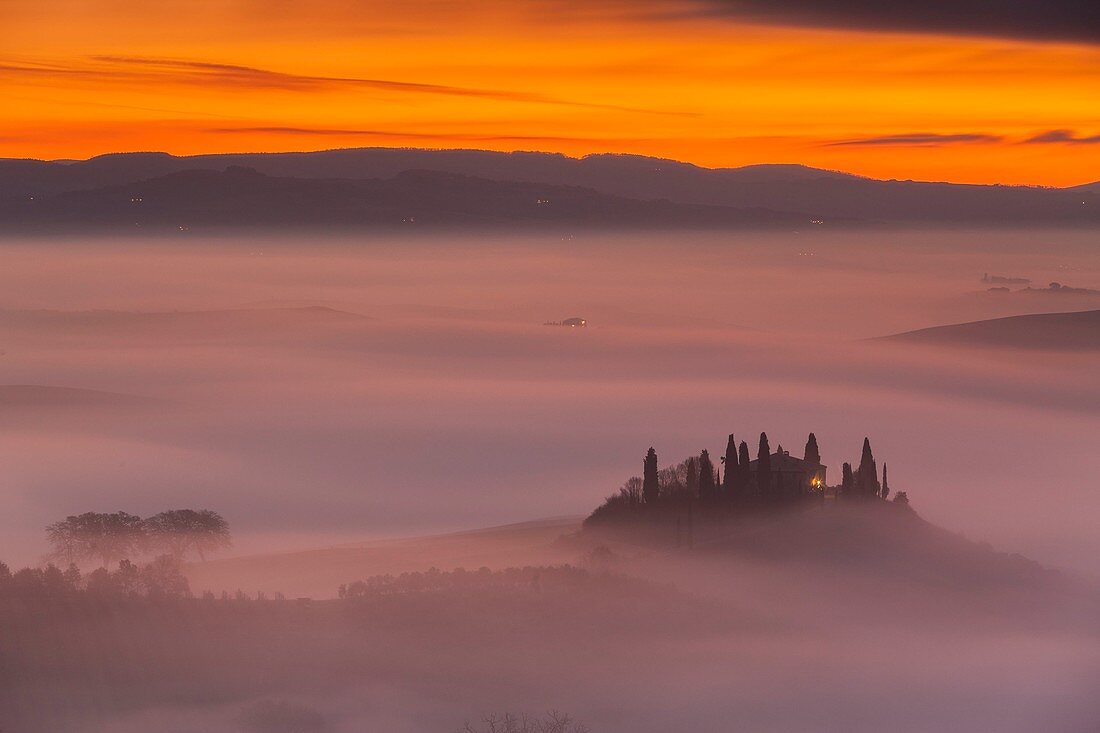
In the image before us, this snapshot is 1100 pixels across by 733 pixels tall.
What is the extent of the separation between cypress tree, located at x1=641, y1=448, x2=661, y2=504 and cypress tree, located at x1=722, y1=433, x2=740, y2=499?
5.00 meters

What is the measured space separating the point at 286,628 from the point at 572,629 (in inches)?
671

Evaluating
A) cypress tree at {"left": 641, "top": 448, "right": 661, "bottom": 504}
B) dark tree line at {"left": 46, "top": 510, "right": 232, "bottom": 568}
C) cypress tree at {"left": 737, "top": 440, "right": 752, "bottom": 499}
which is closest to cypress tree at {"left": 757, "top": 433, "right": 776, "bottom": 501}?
cypress tree at {"left": 737, "top": 440, "right": 752, "bottom": 499}

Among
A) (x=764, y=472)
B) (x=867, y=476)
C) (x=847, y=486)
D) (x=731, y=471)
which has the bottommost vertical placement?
(x=847, y=486)

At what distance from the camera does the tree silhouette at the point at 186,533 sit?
5138 inches

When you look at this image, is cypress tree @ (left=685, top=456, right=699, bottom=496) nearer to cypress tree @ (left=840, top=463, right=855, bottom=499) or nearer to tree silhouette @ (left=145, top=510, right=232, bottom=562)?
cypress tree @ (left=840, top=463, right=855, bottom=499)

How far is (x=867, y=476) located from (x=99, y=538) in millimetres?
58439

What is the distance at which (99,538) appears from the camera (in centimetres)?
13050

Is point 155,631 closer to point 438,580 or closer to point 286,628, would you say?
point 286,628

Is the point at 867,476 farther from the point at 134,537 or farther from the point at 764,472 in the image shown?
the point at 134,537

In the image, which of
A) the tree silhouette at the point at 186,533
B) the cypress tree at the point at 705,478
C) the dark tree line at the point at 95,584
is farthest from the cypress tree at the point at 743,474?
the tree silhouette at the point at 186,533

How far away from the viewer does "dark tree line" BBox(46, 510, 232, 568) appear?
418 feet

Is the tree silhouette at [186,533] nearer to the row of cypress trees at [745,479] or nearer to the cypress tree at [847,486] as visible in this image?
the row of cypress trees at [745,479]

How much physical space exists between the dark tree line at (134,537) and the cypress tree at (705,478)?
39.2 meters

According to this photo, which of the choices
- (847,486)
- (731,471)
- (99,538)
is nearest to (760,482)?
(731,471)
